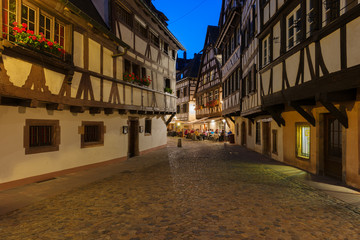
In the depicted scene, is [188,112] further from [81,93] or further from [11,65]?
[11,65]

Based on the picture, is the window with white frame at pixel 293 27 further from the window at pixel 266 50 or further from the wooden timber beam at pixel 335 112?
the wooden timber beam at pixel 335 112

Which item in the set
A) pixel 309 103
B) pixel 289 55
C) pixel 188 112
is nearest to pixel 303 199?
pixel 309 103

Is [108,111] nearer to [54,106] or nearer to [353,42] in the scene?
[54,106]

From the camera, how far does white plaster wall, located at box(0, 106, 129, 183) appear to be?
6.75 metres

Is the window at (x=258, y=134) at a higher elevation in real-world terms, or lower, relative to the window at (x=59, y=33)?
lower

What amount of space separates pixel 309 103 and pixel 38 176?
31.4ft

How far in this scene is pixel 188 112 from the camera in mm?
36812

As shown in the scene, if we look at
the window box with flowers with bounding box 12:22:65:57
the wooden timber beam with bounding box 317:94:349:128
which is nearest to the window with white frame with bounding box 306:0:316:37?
the wooden timber beam with bounding box 317:94:349:128

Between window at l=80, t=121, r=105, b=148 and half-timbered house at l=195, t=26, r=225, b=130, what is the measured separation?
1680cm

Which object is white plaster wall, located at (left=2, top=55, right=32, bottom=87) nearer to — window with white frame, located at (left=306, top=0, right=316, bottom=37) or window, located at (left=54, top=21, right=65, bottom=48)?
window, located at (left=54, top=21, right=65, bottom=48)

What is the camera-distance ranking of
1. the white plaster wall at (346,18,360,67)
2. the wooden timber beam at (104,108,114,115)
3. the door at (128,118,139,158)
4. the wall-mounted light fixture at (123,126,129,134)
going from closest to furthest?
the white plaster wall at (346,18,360,67), the wooden timber beam at (104,108,114,115), the wall-mounted light fixture at (123,126,129,134), the door at (128,118,139,158)

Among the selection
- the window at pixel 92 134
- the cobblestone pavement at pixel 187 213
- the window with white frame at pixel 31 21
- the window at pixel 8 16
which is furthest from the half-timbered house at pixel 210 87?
the window at pixel 8 16

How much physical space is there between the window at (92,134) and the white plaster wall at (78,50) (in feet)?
7.97

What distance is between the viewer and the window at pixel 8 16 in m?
6.05
